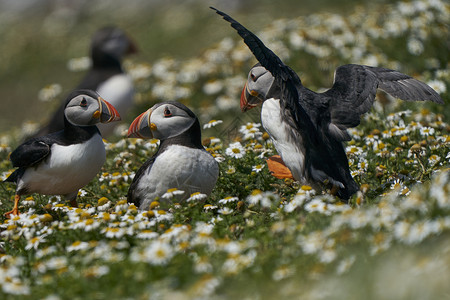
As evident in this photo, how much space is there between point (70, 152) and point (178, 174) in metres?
0.93

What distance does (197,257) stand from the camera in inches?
137

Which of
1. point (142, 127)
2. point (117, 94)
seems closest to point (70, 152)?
point (142, 127)

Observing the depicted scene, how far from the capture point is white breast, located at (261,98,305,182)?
4.61 meters

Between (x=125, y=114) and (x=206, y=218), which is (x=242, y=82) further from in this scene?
(x=206, y=218)

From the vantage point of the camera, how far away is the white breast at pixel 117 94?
8.77 metres

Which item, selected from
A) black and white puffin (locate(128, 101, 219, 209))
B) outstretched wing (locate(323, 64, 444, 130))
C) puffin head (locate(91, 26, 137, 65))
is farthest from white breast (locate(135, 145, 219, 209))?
puffin head (locate(91, 26, 137, 65))

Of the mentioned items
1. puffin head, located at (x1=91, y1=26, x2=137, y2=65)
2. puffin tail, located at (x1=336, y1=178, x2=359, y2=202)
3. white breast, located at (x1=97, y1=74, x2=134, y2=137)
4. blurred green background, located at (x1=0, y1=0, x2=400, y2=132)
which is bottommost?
blurred green background, located at (x1=0, y1=0, x2=400, y2=132)

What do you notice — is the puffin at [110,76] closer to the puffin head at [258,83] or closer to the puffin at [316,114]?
the puffin head at [258,83]

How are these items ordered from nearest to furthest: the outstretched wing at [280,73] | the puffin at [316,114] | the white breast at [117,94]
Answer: the outstretched wing at [280,73], the puffin at [316,114], the white breast at [117,94]

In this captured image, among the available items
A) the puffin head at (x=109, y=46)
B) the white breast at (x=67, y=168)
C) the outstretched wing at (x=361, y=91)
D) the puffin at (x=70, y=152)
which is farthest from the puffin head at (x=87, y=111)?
the puffin head at (x=109, y=46)

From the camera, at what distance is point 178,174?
4531 mm

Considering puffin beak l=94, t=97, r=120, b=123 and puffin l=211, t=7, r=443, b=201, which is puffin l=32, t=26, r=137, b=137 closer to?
puffin beak l=94, t=97, r=120, b=123

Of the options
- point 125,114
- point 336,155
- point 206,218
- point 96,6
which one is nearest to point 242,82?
point 125,114

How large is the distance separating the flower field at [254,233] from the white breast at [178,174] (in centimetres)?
12
